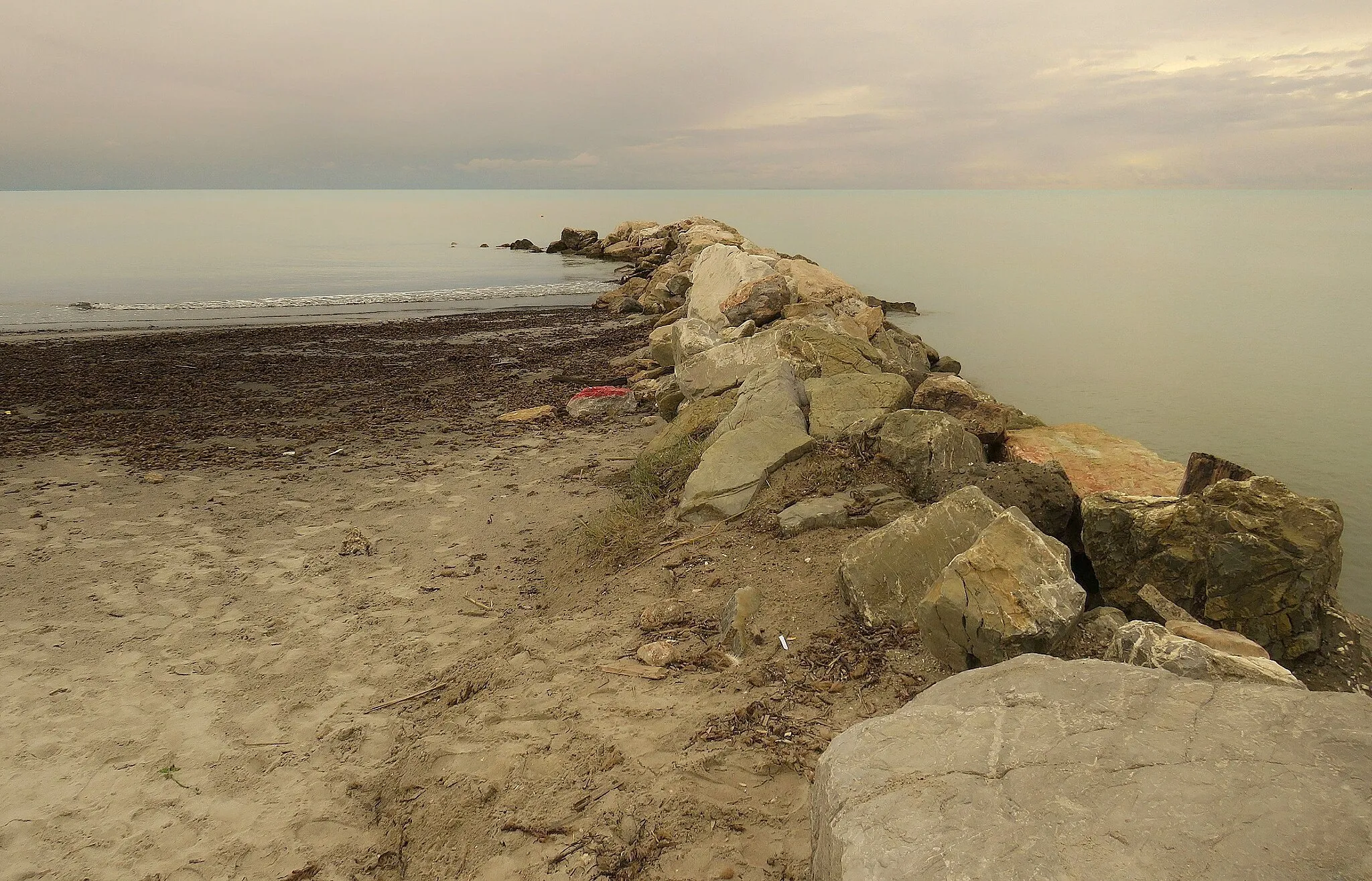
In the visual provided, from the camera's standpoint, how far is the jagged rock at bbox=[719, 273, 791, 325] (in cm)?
1352

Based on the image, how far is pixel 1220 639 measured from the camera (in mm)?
4012

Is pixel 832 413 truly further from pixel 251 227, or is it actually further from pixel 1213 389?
pixel 251 227

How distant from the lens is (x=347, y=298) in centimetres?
2738

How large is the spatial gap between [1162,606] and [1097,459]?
308 centimetres

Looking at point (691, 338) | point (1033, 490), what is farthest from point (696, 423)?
point (1033, 490)

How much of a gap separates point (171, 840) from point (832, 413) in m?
5.61

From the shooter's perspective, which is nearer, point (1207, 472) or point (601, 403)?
point (1207, 472)

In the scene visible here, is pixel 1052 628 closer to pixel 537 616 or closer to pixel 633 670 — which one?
pixel 633 670

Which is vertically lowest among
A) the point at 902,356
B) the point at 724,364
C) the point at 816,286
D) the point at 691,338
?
the point at 902,356

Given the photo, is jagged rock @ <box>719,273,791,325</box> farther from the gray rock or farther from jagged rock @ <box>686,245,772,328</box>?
the gray rock

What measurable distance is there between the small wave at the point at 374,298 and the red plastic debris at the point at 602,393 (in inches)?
671

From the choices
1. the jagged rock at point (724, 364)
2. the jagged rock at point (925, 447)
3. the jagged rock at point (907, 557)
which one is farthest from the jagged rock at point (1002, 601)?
the jagged rock at point (724, 364)

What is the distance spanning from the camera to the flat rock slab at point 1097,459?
23.8 ft

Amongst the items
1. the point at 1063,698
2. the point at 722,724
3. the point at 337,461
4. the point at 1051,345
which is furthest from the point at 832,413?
the point at 1051,345
